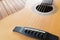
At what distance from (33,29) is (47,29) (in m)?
0.07

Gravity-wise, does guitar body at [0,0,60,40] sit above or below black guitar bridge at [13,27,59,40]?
above

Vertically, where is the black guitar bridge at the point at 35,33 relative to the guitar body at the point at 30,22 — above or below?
below

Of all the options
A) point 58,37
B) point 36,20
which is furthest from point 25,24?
point 58,37

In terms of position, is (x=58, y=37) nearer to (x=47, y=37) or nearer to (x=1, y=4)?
(x=47, y=37)

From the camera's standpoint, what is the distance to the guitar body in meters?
0.65

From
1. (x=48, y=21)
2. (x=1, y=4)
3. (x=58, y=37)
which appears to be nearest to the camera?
(x=58, y=37)

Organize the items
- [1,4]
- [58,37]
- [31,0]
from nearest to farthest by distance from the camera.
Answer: [58,37] < [31,0] < [1,4]

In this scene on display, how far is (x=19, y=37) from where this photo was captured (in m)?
0.64

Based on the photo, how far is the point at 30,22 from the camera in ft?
2.33

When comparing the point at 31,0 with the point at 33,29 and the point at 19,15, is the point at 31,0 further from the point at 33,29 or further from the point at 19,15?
the point at 33,29

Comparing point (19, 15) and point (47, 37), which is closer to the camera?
point (47, 37)

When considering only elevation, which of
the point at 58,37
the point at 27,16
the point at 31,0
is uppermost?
the point at 31,0

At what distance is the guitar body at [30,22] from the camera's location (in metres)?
0.65

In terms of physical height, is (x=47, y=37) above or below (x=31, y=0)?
below
